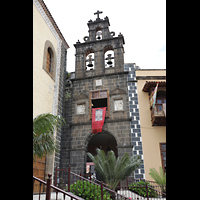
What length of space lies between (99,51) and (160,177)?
28.4ft

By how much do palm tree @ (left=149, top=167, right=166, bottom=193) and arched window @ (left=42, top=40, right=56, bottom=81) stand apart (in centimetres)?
744

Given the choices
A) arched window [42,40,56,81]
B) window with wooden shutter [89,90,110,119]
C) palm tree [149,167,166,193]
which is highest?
arched window [42,40,56,81]

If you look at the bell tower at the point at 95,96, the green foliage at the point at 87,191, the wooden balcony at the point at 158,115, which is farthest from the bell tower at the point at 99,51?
the green foliage at the point at 87,191

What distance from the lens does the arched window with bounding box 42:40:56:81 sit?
37.0 feet

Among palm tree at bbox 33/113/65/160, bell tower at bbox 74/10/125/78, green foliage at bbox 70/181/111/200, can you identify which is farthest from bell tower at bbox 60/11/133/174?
palm tree at bbox 33/113/65/160

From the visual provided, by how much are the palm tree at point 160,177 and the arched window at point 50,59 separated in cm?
744

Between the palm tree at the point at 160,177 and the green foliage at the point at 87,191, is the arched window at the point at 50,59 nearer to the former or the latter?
the green foliage at the point at 87,191

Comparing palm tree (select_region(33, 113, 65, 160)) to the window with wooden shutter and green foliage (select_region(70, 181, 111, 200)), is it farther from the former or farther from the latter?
the window with wooden shutter

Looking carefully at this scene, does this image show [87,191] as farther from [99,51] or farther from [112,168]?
[99,51]

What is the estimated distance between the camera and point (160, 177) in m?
9.89

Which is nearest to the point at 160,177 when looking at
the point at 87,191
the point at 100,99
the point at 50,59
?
the point at 87,191

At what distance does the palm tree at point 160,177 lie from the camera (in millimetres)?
9664

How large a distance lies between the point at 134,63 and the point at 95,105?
149 inches
